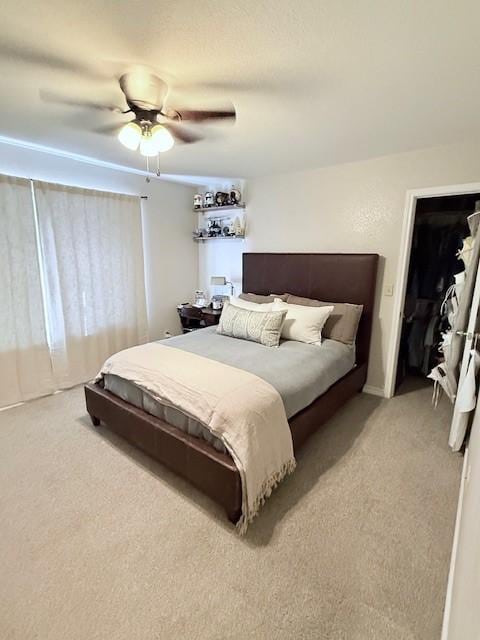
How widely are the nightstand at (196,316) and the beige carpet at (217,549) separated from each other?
6.42 feet

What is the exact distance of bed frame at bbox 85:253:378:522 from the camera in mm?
1710

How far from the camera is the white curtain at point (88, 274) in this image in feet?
10.2

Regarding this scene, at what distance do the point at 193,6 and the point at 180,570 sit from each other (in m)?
2.41

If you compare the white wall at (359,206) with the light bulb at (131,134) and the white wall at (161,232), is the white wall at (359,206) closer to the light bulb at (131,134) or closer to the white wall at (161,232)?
the white wall at (161,232)

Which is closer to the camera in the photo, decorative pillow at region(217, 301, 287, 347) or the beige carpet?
the beige carpet

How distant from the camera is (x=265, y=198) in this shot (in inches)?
149

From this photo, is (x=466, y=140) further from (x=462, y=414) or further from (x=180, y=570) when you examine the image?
(x=180, y=570)

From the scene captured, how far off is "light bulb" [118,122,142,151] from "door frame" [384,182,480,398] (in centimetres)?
243

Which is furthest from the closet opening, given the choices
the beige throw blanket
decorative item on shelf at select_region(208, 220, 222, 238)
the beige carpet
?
decorative item on shelf at select_region(208, 220, 222, 238)

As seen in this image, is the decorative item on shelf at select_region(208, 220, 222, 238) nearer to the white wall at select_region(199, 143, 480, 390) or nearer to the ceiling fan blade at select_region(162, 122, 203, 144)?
the white wall at select_region(199, 143, 480, 390)

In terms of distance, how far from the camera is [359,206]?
3166mm

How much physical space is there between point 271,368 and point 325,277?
1.58 metres

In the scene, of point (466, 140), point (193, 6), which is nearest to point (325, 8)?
point (193, 6)

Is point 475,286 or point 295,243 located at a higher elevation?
point 295,243
